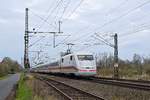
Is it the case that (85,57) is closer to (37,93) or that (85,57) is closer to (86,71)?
(86,71)

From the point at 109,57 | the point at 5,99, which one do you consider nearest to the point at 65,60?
the point at 5,99

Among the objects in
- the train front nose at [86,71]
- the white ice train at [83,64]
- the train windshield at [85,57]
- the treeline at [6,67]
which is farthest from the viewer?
the treeline at [6,67]

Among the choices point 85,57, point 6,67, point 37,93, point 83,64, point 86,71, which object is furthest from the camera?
point 6,67

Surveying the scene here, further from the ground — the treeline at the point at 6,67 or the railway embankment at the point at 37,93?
the treeline at the point at 6,67

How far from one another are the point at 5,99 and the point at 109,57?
268 ft

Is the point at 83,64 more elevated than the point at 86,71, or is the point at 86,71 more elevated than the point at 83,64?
the point at 83,64

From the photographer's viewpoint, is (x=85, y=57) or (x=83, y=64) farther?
(x=85, y=57)

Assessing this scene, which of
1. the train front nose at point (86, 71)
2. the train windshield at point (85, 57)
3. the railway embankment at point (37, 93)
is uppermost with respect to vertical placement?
the train windshield at point (85, 57)

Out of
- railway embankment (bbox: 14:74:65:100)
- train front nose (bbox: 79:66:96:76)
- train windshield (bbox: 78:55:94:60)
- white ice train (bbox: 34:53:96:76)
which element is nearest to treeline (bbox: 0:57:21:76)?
white ice train (bbox: 34:53:96:76)

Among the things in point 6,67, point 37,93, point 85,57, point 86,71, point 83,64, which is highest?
point 85,57

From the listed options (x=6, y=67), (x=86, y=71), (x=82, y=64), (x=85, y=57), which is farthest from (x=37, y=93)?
(x=6, y=67)

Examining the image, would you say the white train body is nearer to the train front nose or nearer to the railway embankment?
the train front nose

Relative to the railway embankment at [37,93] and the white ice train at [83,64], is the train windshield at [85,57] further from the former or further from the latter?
the railway embankment at [37,93]

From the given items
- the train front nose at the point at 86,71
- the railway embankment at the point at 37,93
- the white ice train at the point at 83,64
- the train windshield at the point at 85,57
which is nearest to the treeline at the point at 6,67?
the white ice train at the point at 83,64
